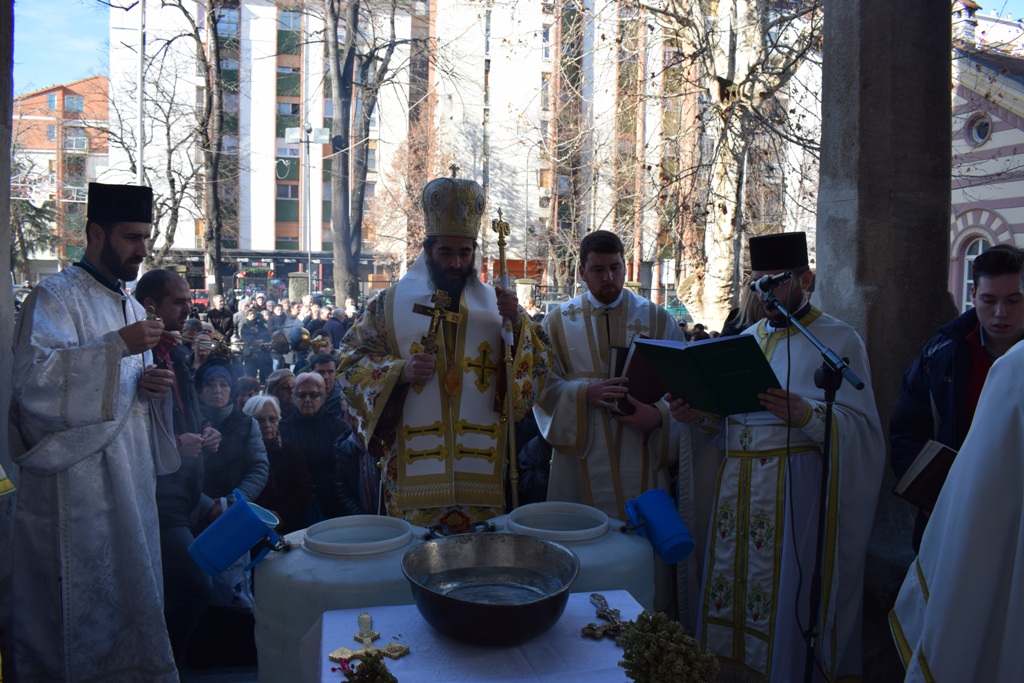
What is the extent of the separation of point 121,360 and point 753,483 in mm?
2664

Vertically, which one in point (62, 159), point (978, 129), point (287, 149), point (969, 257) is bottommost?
point (969, 257)

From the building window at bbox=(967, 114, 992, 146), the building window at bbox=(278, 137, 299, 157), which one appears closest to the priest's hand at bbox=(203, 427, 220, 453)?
the building window at bbox=(967, 114, 992, 146)

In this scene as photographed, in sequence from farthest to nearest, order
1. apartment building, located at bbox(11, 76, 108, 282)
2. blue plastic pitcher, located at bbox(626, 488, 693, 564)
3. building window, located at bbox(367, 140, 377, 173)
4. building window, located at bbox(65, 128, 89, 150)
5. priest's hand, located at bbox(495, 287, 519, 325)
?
building window, located at bbox(367, 140, 377, 173) < building window, located at bbox(65, 128, 89, 150) < apartment building, located at bbox(11, 76, 108, 282) < priest's hand, located at bbox(495, 287, 519, 325) < blue plastic pitcher, located at bbox(626, 488, 693, 564)

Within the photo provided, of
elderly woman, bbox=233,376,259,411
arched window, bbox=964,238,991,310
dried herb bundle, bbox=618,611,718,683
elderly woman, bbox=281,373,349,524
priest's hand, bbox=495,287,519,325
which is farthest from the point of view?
arched window, bbox=964,238,991,310

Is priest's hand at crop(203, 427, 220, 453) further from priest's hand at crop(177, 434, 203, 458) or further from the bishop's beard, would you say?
the bishop's beard

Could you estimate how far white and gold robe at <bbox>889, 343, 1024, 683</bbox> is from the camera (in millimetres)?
1774

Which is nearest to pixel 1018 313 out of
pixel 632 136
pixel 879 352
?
pixel 879 352

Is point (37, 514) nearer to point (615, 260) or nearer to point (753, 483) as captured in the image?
point (615, 260)

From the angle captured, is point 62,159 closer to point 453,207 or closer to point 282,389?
point 282,389

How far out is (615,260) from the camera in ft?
12.6

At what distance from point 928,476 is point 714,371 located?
80 centimetres

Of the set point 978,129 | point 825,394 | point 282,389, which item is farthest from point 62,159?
point 825,394

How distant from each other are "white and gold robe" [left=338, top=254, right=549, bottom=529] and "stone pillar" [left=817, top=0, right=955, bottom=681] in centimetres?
177

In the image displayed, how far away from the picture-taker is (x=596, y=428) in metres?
3.87
